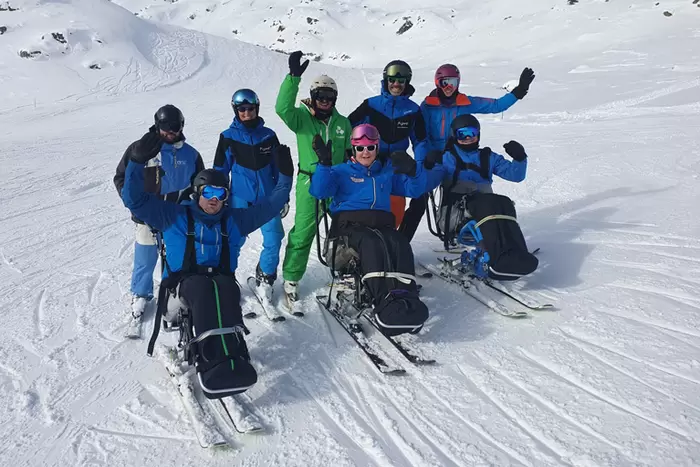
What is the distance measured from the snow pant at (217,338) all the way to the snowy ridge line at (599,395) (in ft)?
6.86

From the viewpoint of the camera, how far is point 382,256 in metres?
4.21

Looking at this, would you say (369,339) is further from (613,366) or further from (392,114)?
(392,114)

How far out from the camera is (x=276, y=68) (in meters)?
26.8

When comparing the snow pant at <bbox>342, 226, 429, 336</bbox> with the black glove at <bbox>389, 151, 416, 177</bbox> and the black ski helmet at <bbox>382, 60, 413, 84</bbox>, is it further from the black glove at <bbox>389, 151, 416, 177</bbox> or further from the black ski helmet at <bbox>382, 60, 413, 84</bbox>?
the black ski helmet at <bbox>382, 60, 413, 84</bbox>

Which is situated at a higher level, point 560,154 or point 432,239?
point 560,154

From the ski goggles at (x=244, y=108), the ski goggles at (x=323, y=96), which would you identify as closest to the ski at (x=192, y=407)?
the ski goggles at (x=244, y=108)

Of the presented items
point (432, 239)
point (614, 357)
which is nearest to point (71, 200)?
point (432, 239)

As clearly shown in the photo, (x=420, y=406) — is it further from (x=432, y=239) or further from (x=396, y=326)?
(x=432, y=239)

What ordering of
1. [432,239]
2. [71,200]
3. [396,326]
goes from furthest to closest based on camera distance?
[71,200]
[432,239]
[396,326]

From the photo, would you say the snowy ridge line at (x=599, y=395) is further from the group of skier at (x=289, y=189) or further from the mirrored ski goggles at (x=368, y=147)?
the mirrored ski goggles at (x=368, y=147)

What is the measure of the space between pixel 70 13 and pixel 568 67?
942 inches

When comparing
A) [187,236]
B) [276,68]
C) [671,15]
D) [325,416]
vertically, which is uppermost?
[671,15]

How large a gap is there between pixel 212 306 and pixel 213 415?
0.69 metres

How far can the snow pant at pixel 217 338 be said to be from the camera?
321cm
